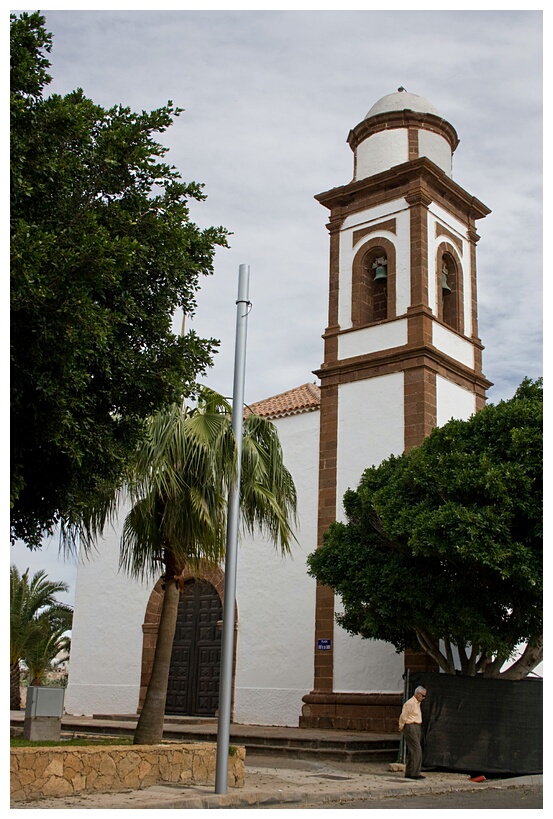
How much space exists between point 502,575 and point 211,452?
171 inches

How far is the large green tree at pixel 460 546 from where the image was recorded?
12.9 metres

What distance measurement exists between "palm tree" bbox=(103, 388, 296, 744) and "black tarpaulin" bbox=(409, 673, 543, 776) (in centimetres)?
355

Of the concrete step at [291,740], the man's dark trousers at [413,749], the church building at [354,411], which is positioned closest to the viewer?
the man's dark trousers at [413,749]

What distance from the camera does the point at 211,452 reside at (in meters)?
12.0

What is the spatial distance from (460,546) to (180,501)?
3968 millimetres

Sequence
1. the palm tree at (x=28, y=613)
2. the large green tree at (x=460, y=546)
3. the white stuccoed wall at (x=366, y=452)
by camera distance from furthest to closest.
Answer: the palm tree at (x=28, y=613) → the white stuccoed wall at (x=366, y=452) → the large green tree at (x=460, y=546)

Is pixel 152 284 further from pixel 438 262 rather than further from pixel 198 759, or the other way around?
pixel 438 262

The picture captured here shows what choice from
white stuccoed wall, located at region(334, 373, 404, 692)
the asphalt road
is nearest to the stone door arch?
white stuccoed wall, located at region(334, 373, 404, 692)

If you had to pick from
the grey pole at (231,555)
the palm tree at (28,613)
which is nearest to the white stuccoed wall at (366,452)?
the grey pole at (231,555)

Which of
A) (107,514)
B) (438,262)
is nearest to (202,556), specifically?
(107,514)

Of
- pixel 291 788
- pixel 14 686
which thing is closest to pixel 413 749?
pixel 291 788

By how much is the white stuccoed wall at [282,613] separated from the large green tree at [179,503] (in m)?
6.97

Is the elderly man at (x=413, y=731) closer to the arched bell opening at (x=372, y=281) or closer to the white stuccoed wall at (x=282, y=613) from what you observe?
the white stuccoed wall at (x=282, y=613)

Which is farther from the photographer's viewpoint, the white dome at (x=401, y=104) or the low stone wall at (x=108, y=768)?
the white dome at (x=401, y=104)
